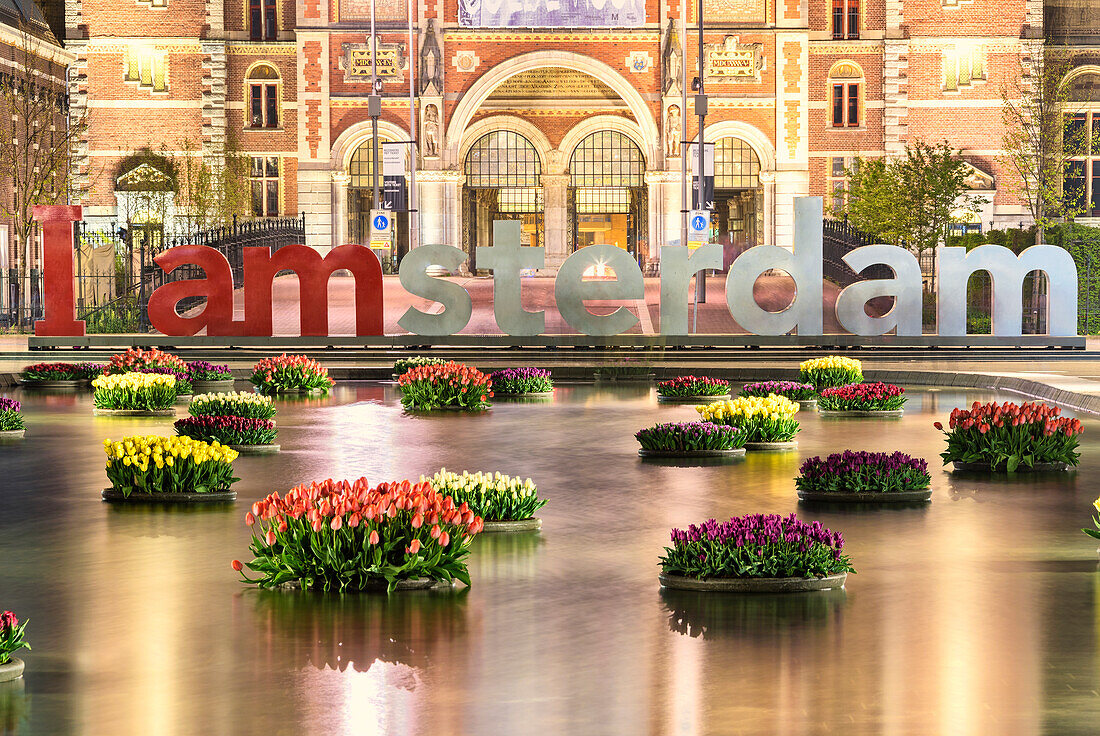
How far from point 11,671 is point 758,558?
392 cm

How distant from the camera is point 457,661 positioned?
6512mm

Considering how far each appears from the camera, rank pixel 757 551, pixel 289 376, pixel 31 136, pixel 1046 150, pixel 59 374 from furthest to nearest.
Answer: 1. pixel 31 136
2. pixel 1046 150
3. pixel 59 374
4. pixel 289 376
5. pixel 757 551

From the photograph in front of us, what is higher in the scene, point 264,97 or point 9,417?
point 264,97

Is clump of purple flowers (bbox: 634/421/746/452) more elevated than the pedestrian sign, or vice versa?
the pedestrian sign

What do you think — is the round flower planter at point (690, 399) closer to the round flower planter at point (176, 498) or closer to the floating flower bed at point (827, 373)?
the floating flower bed at point (827, 373)

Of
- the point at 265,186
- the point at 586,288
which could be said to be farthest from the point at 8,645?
the point at 265,186

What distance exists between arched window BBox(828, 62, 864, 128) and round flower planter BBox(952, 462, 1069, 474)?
41815 millimetres

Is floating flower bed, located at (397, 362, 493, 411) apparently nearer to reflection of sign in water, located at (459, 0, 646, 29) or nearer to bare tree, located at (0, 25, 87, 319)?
bare tree, located at (0, 25, 87, 319)

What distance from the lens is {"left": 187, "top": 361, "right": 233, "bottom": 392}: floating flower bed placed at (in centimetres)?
2138

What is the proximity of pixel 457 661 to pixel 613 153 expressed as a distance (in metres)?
44.4

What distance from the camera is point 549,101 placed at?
4962 cm

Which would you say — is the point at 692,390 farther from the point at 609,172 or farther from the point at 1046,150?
the point at 609,172

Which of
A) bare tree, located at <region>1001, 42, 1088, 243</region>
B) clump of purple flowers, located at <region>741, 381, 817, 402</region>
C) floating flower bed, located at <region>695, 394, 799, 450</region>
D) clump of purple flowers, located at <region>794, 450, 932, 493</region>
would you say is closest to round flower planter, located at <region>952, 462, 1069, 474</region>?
clump of purple flowers, located at <region>794, 450, 932, 493</region>

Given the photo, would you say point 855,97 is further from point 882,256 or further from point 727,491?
point 727,491
